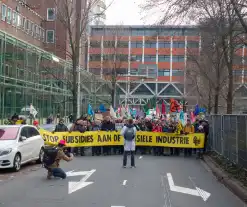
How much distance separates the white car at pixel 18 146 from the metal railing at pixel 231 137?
7.48 m

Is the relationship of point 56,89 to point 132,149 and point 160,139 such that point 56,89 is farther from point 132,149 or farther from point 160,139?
point 132,149

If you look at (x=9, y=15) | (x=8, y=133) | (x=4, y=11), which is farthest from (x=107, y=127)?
(x=9, y=15)

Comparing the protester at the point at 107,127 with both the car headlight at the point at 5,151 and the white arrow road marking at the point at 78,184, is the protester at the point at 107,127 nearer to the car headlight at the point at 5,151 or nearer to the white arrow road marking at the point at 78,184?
the white arrow road marking at the point at 78,184

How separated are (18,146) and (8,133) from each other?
989 mm

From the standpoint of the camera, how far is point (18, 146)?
16.5 m

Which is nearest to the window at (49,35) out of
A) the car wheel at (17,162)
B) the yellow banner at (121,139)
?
the yellow banner at (121,139)

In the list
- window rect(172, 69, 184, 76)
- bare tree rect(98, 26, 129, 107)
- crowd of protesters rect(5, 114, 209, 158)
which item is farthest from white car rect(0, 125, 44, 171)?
window rect(172, 69, 184, 76)

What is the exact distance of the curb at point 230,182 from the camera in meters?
11.7

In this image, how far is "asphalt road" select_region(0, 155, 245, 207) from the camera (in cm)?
1063

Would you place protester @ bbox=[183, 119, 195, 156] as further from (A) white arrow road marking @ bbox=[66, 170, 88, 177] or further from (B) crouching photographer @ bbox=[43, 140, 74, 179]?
(B) crouching photographer @ bbox=[43, 140, 74, 179]

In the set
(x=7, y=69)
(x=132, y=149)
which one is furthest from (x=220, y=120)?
(x=7, y=69)

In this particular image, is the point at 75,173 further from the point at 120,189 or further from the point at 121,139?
the point at 121,139

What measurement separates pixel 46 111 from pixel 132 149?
96.1ft

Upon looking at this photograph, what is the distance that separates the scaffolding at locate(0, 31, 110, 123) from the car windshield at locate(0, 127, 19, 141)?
16475mm
